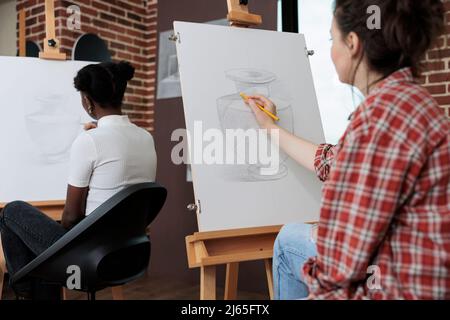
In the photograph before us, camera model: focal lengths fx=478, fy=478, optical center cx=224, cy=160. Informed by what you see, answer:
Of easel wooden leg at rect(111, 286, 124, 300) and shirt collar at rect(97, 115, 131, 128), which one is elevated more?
shirt collar at rect(97, 115, 131, 128)

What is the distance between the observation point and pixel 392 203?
0.83 m

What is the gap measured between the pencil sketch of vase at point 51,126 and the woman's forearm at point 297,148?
1032mm

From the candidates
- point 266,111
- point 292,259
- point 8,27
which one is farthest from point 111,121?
point 8,27

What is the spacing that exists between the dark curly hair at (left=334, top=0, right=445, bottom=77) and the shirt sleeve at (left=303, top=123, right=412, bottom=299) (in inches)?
8.2

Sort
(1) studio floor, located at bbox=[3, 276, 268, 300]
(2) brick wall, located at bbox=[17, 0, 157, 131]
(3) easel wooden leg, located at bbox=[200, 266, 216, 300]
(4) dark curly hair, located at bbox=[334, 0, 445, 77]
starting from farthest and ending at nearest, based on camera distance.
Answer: (2) brick wall, located at bbox=[17, 0, 157, 131]
(1) studio floor, located at bbox=[3, 276, 268, 300]
(3) easel wooden leg, located at bbox=[200, 266, 216, 300]
(4) dark curly hair, located at bbox=[334, 0, 445, 77]

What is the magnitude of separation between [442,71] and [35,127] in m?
1.98

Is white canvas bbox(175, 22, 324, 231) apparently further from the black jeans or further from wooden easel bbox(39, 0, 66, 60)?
wooden easel bbox(39, 0, 66, 60)

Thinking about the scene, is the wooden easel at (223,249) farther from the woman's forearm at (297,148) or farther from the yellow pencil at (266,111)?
the yellow pencil at (266,111)

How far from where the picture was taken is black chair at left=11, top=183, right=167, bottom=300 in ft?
4.86

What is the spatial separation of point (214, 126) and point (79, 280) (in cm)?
67

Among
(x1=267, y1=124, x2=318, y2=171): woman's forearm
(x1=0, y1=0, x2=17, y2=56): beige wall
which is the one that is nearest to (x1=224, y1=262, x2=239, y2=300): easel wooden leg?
(x1=267, y1=124, x2=318, y2=171): woman's forearm

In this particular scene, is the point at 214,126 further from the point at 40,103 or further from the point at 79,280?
the point at 40,103
